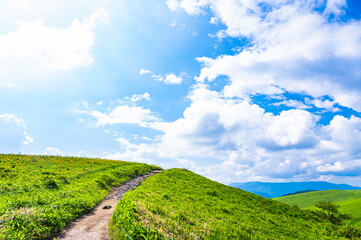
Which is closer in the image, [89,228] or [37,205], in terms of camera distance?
[89,228]

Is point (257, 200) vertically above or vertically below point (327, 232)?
above

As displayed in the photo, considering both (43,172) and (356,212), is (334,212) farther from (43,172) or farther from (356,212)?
(356,212)

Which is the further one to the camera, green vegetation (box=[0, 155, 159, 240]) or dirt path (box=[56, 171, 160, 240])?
dirt path (box=[56, 171, 160, 240])

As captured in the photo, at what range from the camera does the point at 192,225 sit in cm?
1465

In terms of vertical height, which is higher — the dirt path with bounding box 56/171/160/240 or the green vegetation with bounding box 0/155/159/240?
the green vegetation with bounding box 0/155/159/240

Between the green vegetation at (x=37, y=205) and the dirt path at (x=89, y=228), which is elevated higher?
the green vegetation at (x=37, y=205)

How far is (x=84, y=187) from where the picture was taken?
26.4 m

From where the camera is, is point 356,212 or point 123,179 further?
point 356,212

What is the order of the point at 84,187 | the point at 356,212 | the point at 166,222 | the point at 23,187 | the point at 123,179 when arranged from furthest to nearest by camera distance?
the point at 356,212, the point at 123,179, the point at 84,187, the point at 23,187, the point at 166,222

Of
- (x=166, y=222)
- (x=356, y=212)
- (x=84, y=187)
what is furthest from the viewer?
(x=356, y=212)

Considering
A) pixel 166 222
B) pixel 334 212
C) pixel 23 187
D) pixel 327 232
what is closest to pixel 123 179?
pixel 23 187

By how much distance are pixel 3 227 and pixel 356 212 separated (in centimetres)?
15188

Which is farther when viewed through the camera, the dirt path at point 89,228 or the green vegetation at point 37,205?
the dirt path at point 89,228

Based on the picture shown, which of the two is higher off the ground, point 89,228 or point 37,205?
point 37,205
